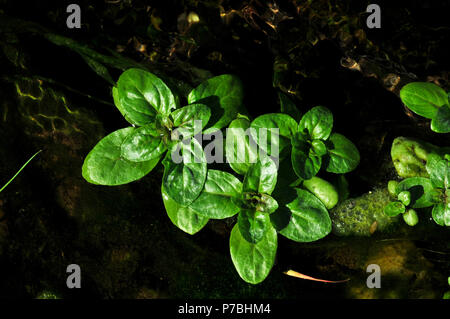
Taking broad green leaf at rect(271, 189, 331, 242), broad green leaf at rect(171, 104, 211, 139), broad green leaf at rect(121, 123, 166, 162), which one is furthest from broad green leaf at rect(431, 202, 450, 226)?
broad green leaf at rect(121, 123, 166, 162)

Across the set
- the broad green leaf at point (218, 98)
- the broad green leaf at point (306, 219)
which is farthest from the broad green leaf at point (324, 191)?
the broad green leaf at point (218, 98)

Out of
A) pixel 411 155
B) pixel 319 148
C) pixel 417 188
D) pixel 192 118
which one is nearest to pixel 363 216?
pixel 417 188

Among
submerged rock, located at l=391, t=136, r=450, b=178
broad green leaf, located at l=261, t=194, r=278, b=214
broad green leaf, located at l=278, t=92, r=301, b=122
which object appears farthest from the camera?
submerged rock, located at l=391, t=136, r=450, b=178

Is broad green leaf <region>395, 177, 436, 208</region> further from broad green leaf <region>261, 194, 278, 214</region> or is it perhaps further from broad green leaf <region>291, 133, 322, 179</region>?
broad green leaf <region>261, 194, 278, 214</region>

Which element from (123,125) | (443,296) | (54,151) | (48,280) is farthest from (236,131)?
(443,296)

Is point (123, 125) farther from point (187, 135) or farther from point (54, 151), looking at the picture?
point (187, 135)

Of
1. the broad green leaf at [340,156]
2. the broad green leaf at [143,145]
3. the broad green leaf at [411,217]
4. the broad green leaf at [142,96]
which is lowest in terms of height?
the broad green leaf at [411,217]

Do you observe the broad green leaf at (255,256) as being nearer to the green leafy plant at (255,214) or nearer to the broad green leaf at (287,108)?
the green leafy plant at (255,214)
